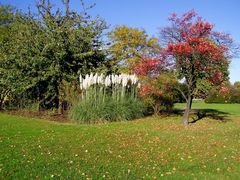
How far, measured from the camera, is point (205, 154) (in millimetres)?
7352

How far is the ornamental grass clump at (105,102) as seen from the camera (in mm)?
12922

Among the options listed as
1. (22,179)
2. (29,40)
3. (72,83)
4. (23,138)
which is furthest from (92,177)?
(29,40)

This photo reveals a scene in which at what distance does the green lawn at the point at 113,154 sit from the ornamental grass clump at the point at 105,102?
2515 mm

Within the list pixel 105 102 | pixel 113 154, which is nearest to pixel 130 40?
pixel 105 102

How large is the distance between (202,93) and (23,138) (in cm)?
792

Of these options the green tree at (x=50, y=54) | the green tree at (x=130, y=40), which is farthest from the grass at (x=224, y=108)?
the green tree at (x=50, y=54)

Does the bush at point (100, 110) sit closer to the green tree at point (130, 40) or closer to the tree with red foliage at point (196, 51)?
the tree with red foliage at point (196, 51)

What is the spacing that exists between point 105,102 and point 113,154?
20.5ft

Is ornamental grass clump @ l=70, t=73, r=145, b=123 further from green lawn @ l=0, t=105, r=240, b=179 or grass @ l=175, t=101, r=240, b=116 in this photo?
grass @ l=175, t=101, r=240, b=116

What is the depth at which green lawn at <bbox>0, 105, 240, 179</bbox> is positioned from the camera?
563 cm

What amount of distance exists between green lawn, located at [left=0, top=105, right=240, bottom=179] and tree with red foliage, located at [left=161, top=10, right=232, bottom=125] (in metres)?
3.17

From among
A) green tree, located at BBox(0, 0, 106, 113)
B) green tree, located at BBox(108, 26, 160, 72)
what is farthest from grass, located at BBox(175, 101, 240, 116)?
green tree, located at BBox(0, 0, 106, 113)

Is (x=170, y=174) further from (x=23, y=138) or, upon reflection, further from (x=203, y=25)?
(x=203, y=25)

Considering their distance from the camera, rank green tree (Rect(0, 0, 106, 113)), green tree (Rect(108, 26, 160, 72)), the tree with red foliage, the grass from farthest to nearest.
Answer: green tree (Rect(108, 26, 160, 72)) → the grass → green tree (Rect(0, 0, 106, 113)) → the tree with red foliage
